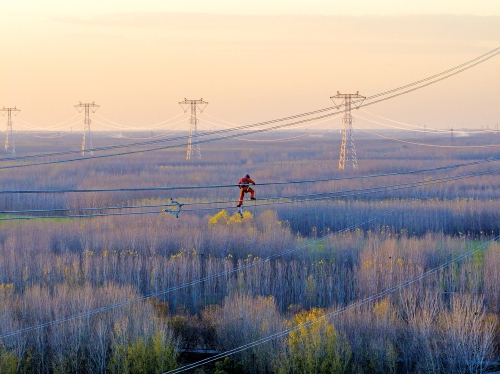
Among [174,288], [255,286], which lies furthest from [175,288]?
[255,286]

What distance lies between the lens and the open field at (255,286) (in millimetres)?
17062

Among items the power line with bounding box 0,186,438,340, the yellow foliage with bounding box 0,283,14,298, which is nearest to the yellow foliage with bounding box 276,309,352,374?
the power line with bounding box 0,186,438,340

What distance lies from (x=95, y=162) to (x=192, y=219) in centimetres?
3757

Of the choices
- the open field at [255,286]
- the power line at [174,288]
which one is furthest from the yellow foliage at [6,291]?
the power line at [174,288]

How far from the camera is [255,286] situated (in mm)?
23406

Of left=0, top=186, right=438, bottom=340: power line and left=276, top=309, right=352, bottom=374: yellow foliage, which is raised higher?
left=0, top=186, right=438, bottom=340: power line

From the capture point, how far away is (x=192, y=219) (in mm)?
34188

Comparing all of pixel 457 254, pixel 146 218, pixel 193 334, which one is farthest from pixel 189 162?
pixel 193 334

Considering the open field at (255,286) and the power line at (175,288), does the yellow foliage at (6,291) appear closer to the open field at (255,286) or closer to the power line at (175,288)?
the open field at (255,286)

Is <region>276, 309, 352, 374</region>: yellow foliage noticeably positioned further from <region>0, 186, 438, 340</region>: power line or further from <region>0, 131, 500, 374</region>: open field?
<region>0, 186, 438, 340</region>: power line

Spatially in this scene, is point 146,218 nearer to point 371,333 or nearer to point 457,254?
point 457,254

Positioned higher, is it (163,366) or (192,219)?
(192,219)

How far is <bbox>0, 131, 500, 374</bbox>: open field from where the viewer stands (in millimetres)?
17062

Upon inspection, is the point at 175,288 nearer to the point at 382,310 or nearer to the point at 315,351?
the point at 382,310
